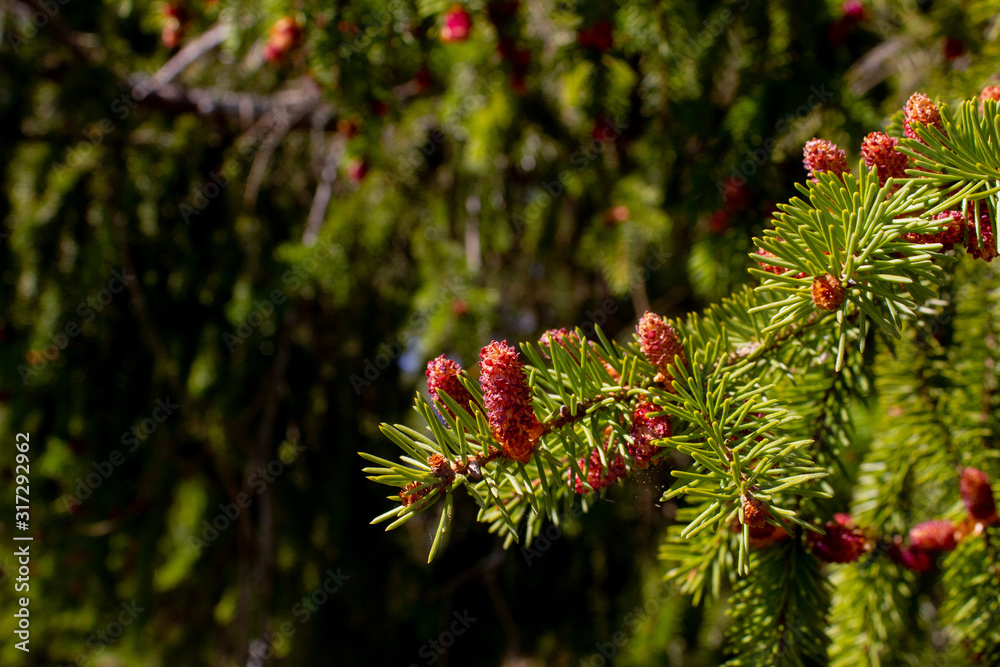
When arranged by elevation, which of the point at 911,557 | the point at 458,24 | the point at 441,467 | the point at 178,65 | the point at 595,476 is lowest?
the point at 911,557

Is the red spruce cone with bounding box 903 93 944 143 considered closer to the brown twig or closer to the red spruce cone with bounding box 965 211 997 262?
the red spruce cone with bounding box 965 211 997 262

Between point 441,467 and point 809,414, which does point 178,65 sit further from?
point 809,414

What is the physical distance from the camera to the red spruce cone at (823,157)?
1.79 feet

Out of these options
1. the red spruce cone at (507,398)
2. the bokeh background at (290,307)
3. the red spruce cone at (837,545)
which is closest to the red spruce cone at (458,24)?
the bokeh background at (290,307)

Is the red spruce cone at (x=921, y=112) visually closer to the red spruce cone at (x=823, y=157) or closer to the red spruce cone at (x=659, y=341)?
the red spruce cone at (x=823, y=157)

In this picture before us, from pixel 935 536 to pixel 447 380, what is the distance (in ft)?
2.13

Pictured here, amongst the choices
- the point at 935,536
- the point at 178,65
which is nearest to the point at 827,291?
the point at 935,536

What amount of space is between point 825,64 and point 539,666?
6.41ft

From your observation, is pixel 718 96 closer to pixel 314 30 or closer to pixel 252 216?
pixel 314 30

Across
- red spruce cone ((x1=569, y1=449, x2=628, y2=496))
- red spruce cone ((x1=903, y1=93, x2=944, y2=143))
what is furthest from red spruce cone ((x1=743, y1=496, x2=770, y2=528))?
red spruce cone ((x1=903, y1=93, x2=944, y2=143))

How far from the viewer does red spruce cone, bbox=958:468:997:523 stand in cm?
69

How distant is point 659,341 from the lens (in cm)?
54

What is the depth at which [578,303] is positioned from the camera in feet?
8.09

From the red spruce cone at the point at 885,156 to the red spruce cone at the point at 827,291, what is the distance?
5.5 inches
